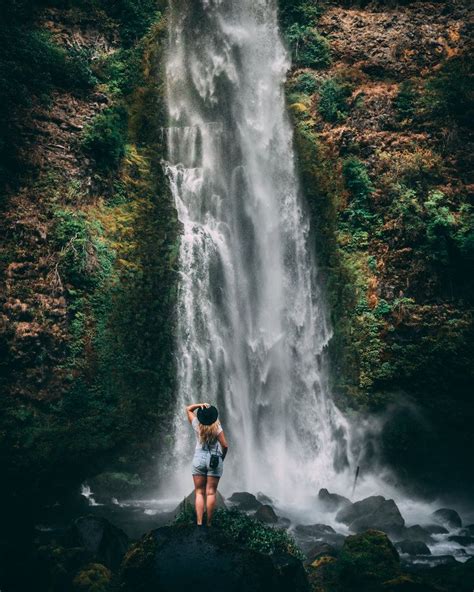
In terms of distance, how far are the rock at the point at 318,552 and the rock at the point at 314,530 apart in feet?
4.77

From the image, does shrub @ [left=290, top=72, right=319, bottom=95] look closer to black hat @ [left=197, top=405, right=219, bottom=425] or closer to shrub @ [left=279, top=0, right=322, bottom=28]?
shrub @ [left=279, top=0, right=322, bottom=28]

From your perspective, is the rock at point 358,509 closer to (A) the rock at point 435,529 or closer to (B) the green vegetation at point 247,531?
(A) the rock at point 435,529

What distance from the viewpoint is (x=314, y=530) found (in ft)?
39.2

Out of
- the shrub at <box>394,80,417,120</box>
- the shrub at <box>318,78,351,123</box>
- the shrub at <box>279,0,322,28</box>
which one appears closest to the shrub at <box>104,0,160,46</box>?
the shrub at <box>279,0,322,28</box>

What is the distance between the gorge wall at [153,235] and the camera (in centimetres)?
1309

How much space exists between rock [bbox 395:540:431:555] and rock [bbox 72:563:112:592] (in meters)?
6.45

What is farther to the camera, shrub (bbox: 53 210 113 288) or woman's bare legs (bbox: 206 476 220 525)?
shrub (bbox: 53 210 113 288)

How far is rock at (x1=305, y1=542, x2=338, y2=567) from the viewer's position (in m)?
9.60

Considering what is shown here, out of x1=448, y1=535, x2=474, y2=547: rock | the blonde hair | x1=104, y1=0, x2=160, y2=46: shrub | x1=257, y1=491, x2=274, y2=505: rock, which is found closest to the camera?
the blonde hair

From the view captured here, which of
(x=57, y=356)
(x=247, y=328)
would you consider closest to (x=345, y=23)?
(x=247, y=328)

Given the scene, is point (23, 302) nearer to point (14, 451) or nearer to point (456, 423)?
point (14, 451)

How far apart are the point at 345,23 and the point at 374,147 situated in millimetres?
5586

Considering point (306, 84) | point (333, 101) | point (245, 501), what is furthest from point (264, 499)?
point (306, 84)

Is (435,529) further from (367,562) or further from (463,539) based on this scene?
(367,562)
